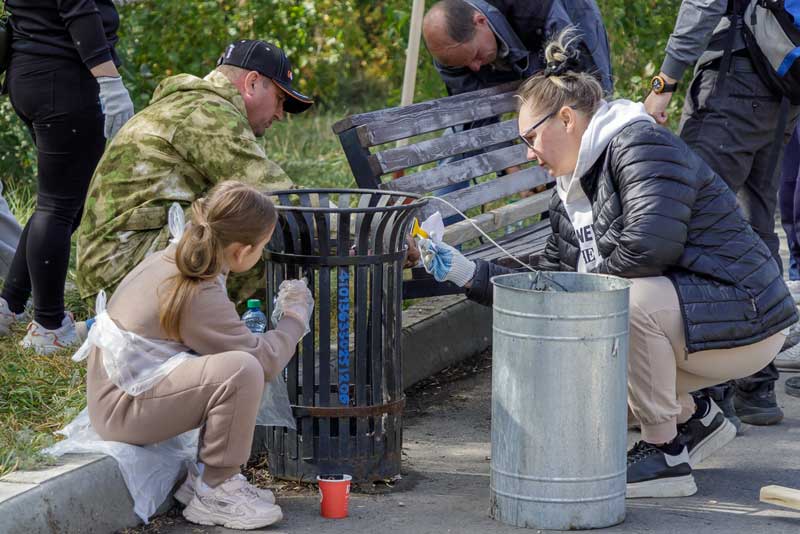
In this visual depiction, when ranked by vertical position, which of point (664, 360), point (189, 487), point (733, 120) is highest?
point (733, 120)

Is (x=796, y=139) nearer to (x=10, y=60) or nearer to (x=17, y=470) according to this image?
(x=10, y=60)

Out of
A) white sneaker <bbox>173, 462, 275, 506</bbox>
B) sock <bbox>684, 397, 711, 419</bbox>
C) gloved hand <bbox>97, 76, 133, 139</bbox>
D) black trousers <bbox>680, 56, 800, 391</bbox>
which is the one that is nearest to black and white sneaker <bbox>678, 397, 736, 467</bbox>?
sock <bbox>684, 397, 711, 419</bbox>

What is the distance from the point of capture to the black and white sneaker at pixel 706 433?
413 cm

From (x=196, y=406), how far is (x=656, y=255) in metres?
1.46

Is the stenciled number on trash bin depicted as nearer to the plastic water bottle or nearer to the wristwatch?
the plastic water bottle

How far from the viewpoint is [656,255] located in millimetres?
3715

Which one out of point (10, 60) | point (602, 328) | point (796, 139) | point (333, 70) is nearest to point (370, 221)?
point (602, 328)

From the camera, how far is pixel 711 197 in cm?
382

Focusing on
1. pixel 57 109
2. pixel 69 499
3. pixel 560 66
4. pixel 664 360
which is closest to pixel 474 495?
pixel 664 360

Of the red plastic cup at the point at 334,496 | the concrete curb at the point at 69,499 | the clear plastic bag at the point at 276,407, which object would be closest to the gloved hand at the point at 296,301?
the clear plastic bag at the point at 276,407

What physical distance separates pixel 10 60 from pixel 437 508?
250cm

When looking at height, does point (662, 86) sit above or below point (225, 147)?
above

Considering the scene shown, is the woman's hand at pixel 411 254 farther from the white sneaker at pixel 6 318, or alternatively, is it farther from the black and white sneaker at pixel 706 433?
the white sneaker at pixel 6 318

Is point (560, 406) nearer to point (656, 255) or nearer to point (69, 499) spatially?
point (656, 255)
